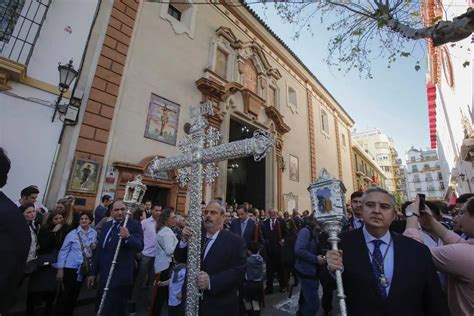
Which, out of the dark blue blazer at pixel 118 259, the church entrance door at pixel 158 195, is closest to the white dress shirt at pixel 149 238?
the dark blue blazer at pixel 118 259

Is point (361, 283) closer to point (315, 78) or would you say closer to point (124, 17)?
point (124, 17)

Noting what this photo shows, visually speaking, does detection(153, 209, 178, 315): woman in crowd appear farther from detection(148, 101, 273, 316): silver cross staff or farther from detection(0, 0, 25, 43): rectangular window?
detection(0, 0, 25, 43): rectangular window

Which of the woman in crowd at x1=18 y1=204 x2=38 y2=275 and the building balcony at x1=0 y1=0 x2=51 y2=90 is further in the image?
the building balcony at x1=0 y1=0 x2=51 y2=90

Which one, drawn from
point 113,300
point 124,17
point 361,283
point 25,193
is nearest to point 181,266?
point 113,300

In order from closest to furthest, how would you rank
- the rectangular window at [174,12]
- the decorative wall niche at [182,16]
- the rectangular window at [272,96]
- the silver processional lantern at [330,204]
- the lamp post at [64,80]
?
the silver processional lantern at [330,204] < the lamp post at [64,80] < the decorative wall niche at [182,16] < the rectangular window at [174,12] < the rectangular window at [272,96]

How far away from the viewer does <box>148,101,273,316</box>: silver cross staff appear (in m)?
2.36

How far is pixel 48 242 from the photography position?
12.1 ft

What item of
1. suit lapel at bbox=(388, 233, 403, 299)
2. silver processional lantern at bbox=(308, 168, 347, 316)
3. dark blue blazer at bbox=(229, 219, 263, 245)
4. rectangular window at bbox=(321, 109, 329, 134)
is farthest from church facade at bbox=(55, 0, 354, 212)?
suit lapel at bbox=(388, 233, 403, 299)

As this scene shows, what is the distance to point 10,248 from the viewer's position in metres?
1.59

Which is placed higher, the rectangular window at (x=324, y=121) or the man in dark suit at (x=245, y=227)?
the rectangular window at (x=324, y=121)

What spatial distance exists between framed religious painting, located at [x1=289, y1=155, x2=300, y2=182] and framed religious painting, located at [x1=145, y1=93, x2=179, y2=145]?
26.3ft

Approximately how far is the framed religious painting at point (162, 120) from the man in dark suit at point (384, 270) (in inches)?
296

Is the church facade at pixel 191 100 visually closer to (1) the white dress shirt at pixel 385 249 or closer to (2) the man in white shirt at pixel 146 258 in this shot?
(2) the man in white shirt at pixel 146 258

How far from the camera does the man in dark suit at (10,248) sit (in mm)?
1549
